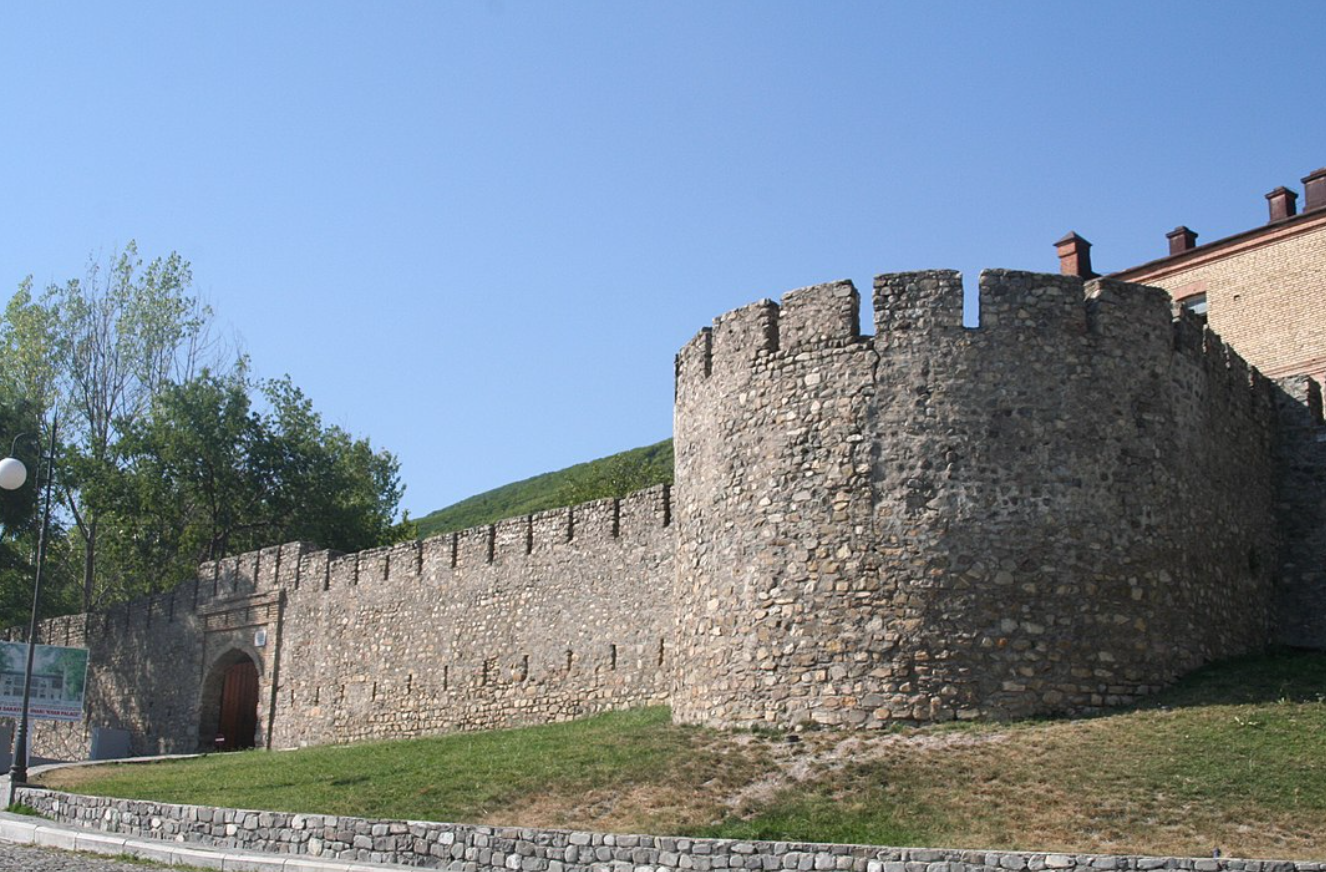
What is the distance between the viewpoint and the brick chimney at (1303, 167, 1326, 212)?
25297 millimetres

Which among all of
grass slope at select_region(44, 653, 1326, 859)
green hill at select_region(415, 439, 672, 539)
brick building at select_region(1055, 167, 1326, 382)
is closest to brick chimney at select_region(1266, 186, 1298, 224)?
brick building at select_region(1055, 167, 1326, 382)

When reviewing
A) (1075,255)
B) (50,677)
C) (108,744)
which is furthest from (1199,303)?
(108,744)

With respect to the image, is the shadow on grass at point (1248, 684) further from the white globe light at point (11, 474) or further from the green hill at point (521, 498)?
the green hill at point (521, 498)

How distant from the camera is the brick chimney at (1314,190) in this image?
83.0 feet

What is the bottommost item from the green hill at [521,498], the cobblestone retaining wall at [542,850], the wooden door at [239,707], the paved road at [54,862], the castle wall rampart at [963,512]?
the paved road at [54,862]

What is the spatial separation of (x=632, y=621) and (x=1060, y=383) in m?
7.64

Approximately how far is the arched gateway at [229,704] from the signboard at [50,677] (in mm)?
3983

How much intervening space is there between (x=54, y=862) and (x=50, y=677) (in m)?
13.5

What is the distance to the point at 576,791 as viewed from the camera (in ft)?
43.8

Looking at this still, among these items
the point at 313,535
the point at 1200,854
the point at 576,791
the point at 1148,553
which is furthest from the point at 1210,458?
the point at 313,535

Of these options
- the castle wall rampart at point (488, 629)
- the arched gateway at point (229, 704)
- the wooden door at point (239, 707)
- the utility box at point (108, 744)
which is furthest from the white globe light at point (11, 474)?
the utility box at point (108, 744)

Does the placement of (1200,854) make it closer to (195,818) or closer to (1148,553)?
(1148,553)

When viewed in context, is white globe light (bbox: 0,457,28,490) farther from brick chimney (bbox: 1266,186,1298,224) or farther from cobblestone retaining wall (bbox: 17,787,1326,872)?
brick chimney (bbox: 1266,186,1298,224)

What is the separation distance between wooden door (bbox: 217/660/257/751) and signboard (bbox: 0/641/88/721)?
13.2ft
